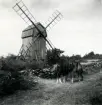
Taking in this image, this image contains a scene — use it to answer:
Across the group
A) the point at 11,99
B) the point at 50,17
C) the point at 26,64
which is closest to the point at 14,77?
the point at 11,99

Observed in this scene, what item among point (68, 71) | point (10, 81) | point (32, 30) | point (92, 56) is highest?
point (32, 30)

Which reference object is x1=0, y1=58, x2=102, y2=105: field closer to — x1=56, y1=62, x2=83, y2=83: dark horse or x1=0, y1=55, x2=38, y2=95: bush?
x1=0, y1=55, x2=38, y2=95: bush

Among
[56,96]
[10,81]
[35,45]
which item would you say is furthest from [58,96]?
[35,45]

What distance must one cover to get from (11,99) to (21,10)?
1831 cm

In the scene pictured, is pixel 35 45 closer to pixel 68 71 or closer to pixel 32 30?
pixel 32 30

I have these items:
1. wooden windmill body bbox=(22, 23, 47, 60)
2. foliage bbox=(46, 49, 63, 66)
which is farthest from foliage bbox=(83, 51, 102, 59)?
foliage bbox=(46, 49, 63, 66)

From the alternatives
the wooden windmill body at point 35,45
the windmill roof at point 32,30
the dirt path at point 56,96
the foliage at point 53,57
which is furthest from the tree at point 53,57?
the dirt path at point 56,96

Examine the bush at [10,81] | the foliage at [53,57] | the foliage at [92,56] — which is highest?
the foliage at [92,56]

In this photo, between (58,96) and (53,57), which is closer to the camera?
(58,96)

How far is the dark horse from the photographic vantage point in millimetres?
17844

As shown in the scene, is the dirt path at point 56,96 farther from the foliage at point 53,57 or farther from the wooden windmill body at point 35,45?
the wooden windmill body at point 35,45

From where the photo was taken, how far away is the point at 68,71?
62.7 ft

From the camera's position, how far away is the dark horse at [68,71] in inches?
703

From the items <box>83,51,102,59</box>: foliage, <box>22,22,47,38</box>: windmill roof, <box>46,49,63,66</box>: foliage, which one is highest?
<box>22,22,47,38</box>: windmill roof
